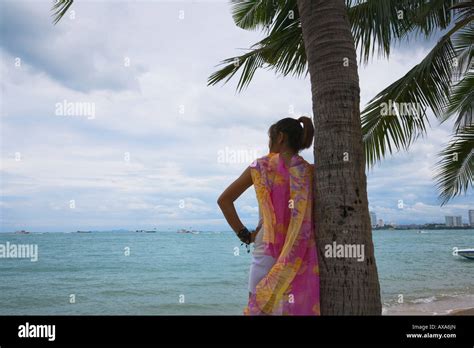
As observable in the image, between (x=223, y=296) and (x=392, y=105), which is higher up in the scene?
(x=392, y=105)

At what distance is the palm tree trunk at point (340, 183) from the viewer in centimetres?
215

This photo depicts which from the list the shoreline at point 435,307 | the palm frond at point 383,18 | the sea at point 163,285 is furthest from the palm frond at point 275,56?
the shoreline at point 435,307

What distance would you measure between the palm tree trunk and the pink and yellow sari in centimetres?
7

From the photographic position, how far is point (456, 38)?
5957 millimetres

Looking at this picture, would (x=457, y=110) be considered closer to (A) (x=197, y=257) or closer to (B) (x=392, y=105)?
(B) (x=392, y=105)

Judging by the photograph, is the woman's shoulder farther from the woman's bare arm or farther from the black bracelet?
the black bracelet

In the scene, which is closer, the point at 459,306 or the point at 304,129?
the point at 304,129

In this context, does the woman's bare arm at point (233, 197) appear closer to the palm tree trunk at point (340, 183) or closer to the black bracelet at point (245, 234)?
the black bracelet at point (245, 234)

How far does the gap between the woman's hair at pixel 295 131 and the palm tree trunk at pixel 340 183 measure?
0.06 m

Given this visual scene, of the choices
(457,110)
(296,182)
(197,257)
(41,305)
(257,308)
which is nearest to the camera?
(257,308)

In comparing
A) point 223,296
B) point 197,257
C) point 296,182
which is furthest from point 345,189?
point 197,257

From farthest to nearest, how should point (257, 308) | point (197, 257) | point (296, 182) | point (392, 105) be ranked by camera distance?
1. point (197, 257)
2. point (392, 105)
3. point (296, 182)
4. point (257, 308)
